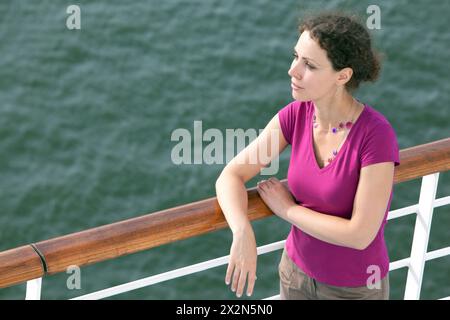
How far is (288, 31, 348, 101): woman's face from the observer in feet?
11.1

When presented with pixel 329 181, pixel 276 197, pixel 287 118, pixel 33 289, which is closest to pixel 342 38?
pixel 287 118

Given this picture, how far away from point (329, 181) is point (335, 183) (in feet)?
0.09

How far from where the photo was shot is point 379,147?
330cm

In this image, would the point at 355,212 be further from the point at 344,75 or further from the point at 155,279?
the point at 155,279

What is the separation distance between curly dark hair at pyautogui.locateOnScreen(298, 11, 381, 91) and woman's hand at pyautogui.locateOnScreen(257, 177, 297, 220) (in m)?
0.46

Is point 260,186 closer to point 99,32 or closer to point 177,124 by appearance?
point 177,124

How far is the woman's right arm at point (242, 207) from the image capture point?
337 cm

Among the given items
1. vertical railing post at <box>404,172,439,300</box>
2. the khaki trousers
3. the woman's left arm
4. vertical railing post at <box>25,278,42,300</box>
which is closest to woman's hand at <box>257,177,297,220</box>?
the woman's left arm

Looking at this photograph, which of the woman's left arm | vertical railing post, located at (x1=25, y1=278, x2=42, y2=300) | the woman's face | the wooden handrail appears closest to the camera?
the wooden handrail

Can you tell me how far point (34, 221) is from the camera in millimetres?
10180

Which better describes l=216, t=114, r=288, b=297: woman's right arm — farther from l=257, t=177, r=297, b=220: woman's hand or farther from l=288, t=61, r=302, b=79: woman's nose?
l=288, t=61, r=302, b=79: woman's nose

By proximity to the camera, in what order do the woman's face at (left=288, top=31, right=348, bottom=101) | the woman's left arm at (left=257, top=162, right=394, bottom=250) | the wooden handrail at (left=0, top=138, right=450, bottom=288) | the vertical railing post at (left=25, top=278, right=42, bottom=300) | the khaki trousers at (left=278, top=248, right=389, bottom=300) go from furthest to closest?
the khaki trousers at (left=278, top=248, right=389, bottom=300) → the woman's face at (left=288, top=31, right=348, bottom=101) → the woman's left arm at (left=257, top=162, right=394, bottom=250) → the vertical railing post at (left=25, top=278, right=42, bottom=300) → the wooden handrail at (left=0, top=138, right=450, bottom=288)

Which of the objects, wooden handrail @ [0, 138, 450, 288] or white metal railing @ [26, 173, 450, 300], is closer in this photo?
wooden handrail @ [0, 138, 450, 288]
